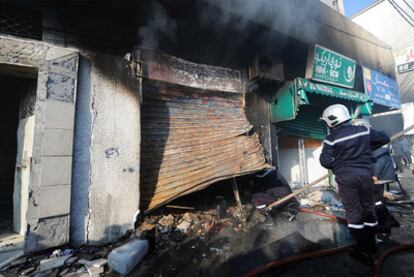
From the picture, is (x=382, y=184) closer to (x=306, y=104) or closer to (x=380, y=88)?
(x=306, y=104)

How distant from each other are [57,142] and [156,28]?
3.18m

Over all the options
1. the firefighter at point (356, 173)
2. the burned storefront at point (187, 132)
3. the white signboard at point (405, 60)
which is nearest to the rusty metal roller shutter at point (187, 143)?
the burned storefront at point (187, 132)

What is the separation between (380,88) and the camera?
9.41 meters

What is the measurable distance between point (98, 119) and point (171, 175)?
1730mm

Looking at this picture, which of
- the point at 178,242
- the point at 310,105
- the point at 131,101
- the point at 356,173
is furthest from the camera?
A: the point at 310,105

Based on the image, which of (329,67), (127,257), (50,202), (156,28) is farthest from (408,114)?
(50,202)

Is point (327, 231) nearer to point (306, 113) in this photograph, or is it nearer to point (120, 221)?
point (120, 221)

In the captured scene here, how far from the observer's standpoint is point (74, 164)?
339 cm

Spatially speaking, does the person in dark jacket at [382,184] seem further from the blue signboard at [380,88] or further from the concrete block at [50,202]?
the concrete block at [50,202]

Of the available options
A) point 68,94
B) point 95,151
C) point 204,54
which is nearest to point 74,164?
point 95,151

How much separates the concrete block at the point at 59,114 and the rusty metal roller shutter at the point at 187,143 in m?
1.28

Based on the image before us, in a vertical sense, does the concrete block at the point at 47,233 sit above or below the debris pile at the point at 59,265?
above

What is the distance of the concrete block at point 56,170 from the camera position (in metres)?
3.11

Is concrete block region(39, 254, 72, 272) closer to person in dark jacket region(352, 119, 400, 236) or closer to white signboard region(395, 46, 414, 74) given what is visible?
person in dark jacket region(352, 119, 400, 236)
